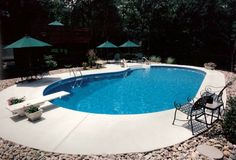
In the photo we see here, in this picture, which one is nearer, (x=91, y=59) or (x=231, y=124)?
(x=231, y=124)

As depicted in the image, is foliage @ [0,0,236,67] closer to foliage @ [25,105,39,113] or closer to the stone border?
foliage @ [25,105,39,113]

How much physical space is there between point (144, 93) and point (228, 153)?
759 centimetres

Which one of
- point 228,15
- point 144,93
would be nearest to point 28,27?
point 144,93

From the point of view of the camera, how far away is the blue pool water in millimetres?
10188

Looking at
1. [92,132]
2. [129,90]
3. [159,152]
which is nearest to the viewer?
[159,152]

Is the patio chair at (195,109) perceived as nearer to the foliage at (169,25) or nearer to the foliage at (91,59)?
the foliage at (91,59)

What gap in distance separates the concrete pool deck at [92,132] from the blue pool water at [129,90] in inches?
103

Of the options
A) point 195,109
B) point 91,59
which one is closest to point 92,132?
point 195,109

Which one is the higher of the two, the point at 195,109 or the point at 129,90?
the point at 195,109

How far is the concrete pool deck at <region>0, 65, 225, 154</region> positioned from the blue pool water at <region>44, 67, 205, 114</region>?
2.61m

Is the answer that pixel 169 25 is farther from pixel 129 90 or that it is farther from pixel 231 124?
pixel 231 124

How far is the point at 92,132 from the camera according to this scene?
605cm

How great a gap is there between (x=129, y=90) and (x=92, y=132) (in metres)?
7.36

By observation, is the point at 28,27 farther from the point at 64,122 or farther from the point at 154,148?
the point at 154,148
